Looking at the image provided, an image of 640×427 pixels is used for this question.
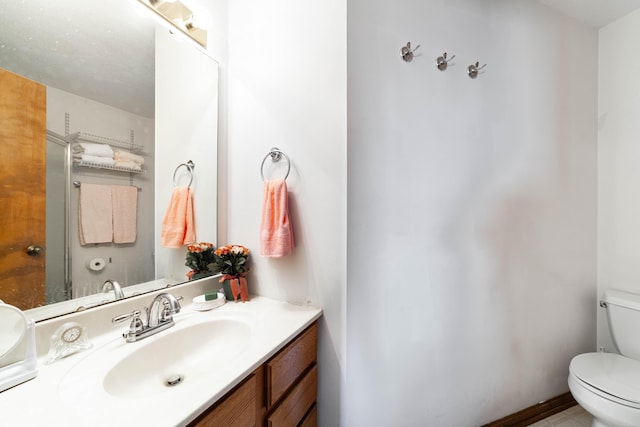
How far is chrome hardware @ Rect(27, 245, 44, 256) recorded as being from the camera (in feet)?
2.35

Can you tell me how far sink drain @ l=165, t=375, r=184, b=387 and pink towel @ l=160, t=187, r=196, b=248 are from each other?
0.53m

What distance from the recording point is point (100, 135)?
866mm

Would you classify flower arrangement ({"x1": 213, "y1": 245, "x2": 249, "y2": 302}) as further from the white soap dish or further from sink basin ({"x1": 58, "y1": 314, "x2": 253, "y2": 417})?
sink basin ({"x1": 58, "y1": 314, "x2": 253, "y2": 417})

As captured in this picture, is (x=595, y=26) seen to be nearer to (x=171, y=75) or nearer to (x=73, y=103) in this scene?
(x=171, y=75)

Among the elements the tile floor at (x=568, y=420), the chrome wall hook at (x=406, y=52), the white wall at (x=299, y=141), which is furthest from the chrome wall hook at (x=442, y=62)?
the tile floor at (x=568, y=420)

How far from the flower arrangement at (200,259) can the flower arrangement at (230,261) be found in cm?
4

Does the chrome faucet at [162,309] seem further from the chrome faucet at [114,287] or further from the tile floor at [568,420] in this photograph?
the tile floor at [568,420]

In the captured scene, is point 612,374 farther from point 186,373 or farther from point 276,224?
point 186,373

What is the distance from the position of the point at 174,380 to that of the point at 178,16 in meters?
1.52

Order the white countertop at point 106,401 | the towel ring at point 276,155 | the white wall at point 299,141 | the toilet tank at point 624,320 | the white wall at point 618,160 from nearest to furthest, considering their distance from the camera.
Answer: the white countertop at point 106,401 < the white wall at point 299,141 < the towel ring at point 276,155 < the toilet tank at point 624,320 < the white wall at point 618,160

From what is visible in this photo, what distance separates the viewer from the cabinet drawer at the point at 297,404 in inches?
31.5

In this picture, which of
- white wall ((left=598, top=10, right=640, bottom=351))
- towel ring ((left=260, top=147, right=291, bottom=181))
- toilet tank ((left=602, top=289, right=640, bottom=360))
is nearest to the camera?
towel ring ((left=260, top=147, right=291, bottom=181))

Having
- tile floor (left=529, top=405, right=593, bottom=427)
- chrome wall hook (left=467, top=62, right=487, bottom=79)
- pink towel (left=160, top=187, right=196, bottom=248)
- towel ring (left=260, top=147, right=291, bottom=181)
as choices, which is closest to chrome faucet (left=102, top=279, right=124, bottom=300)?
pink towel (left=160, top=187, right=196, bottom=248)

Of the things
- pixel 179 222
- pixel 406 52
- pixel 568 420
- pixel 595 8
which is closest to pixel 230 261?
pixel 179 222
